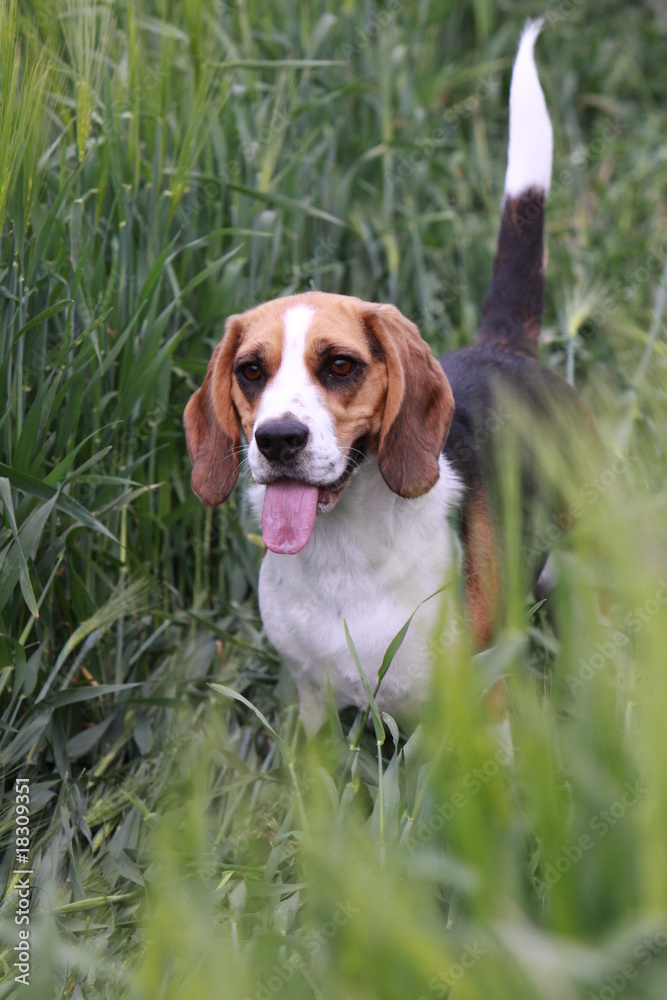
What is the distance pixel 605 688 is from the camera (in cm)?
136

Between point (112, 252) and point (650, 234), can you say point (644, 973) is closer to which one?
point (112, 252)

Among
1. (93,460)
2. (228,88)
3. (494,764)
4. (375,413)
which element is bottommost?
(93,460)

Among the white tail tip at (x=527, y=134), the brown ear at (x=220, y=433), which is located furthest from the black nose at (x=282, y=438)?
the white tail tip at (x=527, y=134)

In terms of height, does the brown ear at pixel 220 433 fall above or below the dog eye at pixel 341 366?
below

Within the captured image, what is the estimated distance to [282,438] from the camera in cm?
229

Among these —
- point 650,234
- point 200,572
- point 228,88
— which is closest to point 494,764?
point 200,572

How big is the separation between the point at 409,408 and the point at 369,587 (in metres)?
0.46

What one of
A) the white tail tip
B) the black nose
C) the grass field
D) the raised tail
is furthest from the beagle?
the white tail tip

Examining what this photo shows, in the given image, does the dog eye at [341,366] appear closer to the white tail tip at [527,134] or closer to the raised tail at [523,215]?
the raised tail at [523,215]

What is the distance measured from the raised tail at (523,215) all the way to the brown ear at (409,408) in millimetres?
811

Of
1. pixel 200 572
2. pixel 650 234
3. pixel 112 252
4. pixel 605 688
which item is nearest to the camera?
pixel 605 688

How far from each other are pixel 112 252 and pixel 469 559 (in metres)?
1.49

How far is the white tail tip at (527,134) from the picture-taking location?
10.7 feet

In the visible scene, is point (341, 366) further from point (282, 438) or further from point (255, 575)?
point (255, 575)
